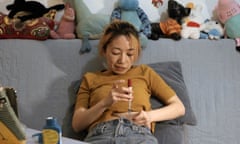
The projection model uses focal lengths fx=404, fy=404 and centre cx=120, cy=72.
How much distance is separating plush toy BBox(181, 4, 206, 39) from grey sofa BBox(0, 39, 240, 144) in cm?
4

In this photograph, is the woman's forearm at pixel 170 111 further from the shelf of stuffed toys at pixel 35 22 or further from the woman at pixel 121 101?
the shelf of stuffed toys at pixel 35 22

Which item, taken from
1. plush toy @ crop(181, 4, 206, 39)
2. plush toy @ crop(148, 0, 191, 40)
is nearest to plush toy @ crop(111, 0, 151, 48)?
plush toy @ crop(148, 0, 191, 40)

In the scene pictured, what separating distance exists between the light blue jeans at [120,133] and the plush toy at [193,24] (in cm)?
80

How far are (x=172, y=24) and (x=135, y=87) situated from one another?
627 mm

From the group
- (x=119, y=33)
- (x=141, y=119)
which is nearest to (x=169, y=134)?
(x=141, y=119)

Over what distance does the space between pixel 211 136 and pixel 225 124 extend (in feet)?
0.34

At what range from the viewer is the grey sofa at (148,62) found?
1943 millimetres

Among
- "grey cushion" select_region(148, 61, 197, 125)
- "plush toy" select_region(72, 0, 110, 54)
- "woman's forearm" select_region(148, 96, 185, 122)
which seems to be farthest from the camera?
"plush toy" select_region(72, 0, 110, 54)

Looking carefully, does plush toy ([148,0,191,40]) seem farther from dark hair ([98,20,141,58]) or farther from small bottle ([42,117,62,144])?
small bottle ([42,117,62,144])

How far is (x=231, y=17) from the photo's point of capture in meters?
2.19

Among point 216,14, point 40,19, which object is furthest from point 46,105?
point 216,14

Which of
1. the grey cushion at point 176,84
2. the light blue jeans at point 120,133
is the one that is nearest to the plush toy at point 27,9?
the grey cushion at point 176,84

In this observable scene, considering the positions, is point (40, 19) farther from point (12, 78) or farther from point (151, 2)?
point (151, 2)

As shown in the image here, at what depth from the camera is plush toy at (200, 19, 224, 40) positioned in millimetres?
2189
